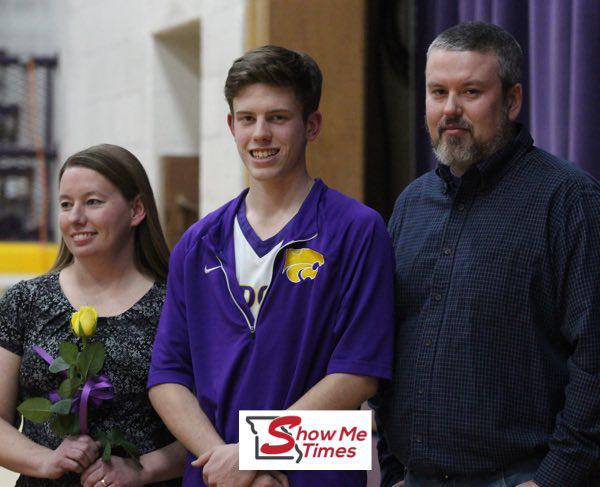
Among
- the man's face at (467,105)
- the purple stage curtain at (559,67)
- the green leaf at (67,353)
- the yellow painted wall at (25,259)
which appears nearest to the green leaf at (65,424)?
the green leaf at (67,353)

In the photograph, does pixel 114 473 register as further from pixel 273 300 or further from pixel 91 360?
pixel 273 300

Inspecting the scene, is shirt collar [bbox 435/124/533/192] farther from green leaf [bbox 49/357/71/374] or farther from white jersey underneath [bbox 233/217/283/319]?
green leaf [bbox 49/357/71/374]

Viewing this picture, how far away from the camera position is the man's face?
2.06m

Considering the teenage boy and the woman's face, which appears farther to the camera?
the woman's face

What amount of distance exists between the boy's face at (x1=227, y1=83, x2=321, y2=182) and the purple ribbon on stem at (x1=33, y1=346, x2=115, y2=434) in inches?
23.3

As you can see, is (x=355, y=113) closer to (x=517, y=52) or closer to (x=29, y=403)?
(x=517, y=52)

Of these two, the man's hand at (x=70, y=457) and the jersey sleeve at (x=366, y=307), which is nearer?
the jersey sleeve at (x=366, y=307)

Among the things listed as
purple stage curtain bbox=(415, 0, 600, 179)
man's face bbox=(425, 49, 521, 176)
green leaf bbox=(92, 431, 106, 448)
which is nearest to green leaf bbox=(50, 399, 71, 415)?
green leaf bbox=(92, 431, 106, 448)

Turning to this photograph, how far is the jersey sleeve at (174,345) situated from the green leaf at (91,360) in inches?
4.6

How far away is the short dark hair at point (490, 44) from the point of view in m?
2.06

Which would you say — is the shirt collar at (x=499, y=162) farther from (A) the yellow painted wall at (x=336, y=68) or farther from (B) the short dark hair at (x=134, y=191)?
(A) the yellow painted wall at (x=336, y=68)

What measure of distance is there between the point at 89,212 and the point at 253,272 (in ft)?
1.67

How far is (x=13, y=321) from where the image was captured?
2.38 metres

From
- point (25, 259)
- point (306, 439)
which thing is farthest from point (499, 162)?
point (25, 259)
